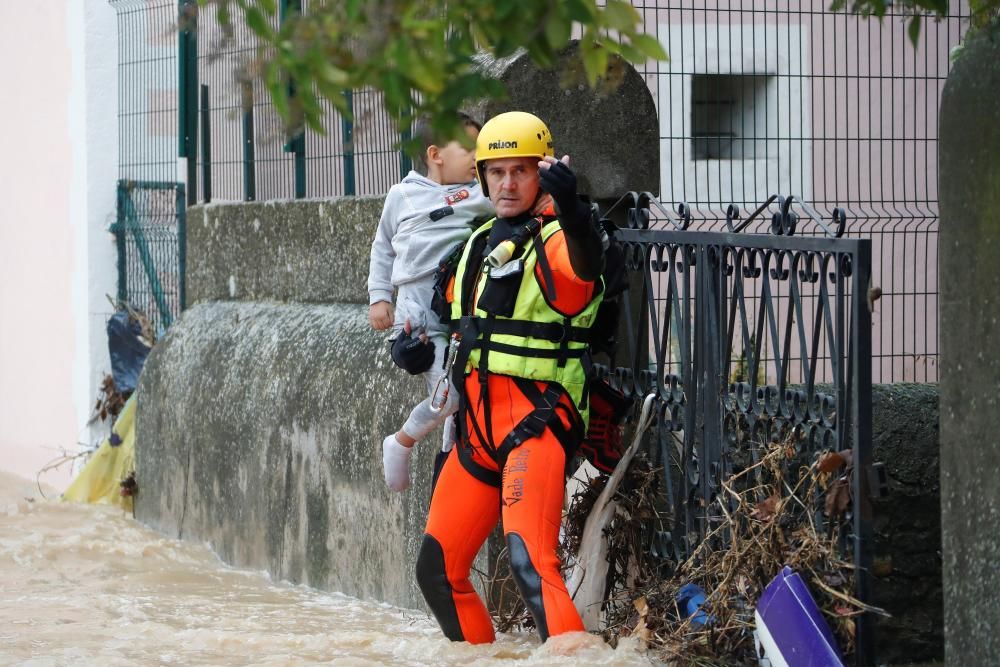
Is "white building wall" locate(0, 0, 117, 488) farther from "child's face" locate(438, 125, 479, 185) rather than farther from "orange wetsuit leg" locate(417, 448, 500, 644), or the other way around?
"orange wetsuit leg" locate(417, 448, 500, 644)

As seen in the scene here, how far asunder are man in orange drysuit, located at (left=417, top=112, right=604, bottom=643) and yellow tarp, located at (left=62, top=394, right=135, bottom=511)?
5.65 metres

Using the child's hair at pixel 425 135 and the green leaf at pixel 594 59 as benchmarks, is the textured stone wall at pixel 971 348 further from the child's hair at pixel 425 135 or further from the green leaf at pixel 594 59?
the green leaf at pixel 594 59

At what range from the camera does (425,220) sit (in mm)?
5824

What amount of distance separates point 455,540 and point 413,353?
742 mm

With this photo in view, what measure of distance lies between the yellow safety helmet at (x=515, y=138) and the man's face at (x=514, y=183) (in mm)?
29

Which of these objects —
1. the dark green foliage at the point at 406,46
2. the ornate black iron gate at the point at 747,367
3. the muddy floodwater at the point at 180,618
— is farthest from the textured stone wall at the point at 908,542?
the dark green foliage at the point at 406,46

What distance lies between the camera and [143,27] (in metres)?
11.6

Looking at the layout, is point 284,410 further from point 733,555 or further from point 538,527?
point 733,555

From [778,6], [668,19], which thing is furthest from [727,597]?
[778,6]

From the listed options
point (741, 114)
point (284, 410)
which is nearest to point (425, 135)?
point (284, 410)

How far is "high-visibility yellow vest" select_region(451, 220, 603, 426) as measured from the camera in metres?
5.11

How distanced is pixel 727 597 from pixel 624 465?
703 mm

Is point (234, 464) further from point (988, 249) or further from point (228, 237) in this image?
point (988, 249)

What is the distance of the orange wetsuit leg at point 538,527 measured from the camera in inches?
195
